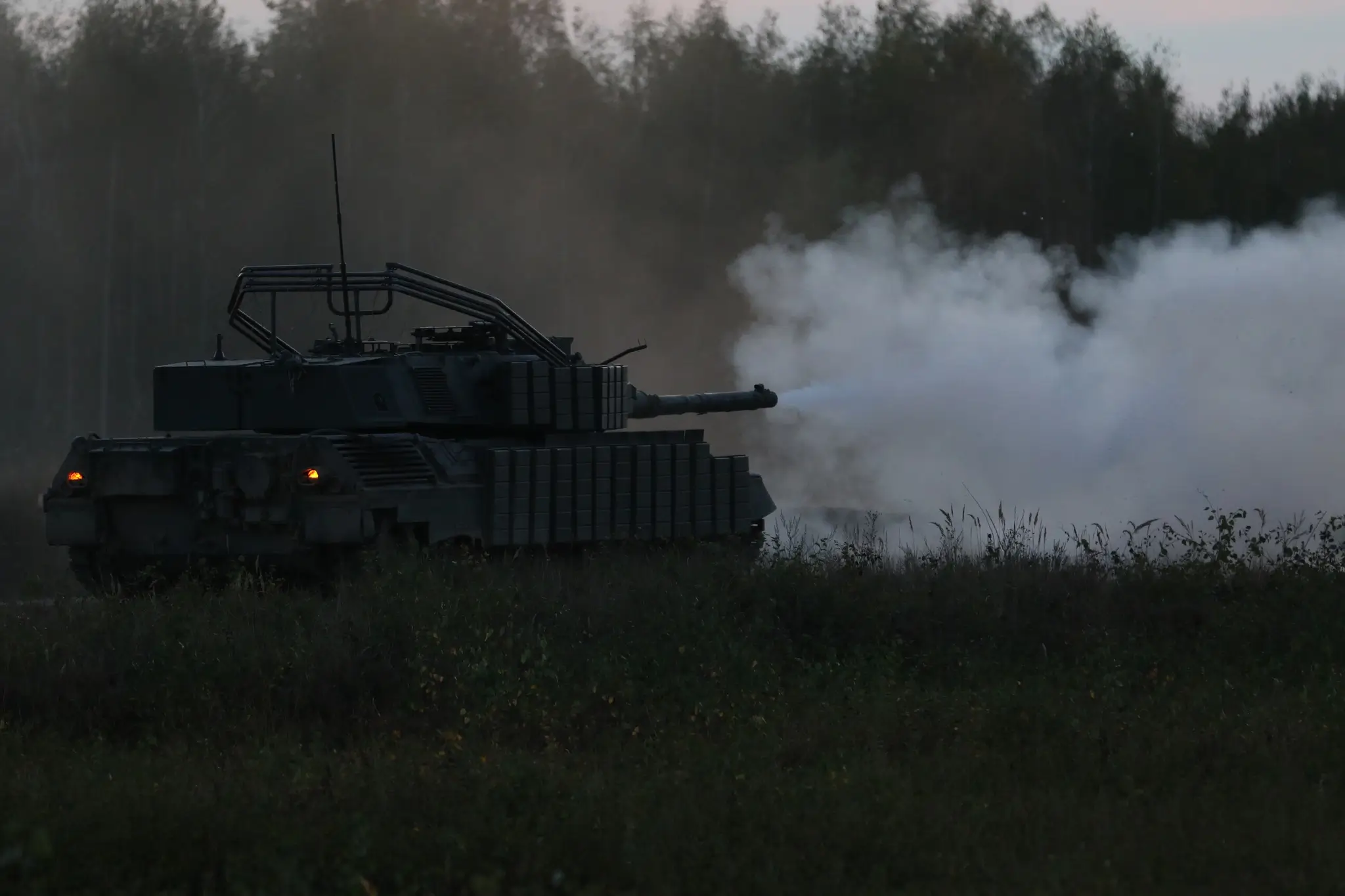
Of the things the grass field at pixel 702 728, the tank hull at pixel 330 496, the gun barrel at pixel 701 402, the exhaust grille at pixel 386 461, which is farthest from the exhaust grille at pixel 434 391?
the gun barrel at pixel 701 402

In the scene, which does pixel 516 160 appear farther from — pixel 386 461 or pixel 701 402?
pixel 386 461

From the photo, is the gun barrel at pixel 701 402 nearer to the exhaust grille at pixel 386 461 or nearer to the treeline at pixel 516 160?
the exhaust grille at pixel 386 461

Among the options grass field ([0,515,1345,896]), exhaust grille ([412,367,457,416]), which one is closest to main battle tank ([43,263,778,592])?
exhaust grille ([412,367,457,416])

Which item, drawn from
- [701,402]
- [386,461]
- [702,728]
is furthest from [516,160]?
[702,728]

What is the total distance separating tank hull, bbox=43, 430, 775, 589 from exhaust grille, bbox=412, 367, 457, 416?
1.18 feet

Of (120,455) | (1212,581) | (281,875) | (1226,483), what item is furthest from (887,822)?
(1226,483)

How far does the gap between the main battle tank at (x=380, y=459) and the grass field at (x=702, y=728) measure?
0.87 metres

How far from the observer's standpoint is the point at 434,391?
1703cm

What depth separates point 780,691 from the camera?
1116cm

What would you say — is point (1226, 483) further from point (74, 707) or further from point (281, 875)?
point (281, 875)

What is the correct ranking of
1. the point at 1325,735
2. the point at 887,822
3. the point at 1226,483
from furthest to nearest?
the point at 1226,483
the point at 1325,735
the point at 887,822

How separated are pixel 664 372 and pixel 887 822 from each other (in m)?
35.9

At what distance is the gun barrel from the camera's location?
1973cm

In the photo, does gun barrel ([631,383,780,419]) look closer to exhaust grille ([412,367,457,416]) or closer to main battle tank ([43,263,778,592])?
main battle tank ([43,263,778,592])
